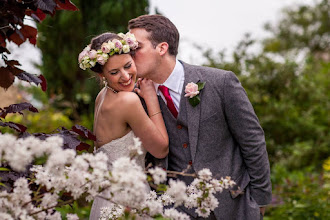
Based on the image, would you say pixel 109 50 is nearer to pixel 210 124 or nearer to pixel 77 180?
pixel 210 124

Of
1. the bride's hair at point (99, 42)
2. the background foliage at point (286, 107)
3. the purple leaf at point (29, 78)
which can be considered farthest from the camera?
the background foliage at point (286, 107)

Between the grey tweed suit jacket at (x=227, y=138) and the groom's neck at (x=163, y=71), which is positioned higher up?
the groom's neck at (x=163, y=71)

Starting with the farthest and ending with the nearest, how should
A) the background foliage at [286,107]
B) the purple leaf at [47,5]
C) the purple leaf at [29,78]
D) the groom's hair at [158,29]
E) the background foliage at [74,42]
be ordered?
the background foliage at [74,42] → the background foliage at [286,107] → the groom's hair at [158,29] → the purple leaf at [29,78] → the purple leaf at [47,5]

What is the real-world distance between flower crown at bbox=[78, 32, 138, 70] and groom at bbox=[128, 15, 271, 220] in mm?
122

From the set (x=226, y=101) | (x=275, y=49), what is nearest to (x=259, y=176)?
(x=226, y=101)

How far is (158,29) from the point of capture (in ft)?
8.36

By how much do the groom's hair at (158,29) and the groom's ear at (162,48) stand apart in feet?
0.07

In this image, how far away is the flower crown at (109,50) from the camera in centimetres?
232

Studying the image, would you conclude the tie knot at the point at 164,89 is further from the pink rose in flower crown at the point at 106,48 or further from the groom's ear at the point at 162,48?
the pink rose in flower crown at the point at 106,48

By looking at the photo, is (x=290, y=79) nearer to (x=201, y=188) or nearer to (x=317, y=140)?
(x=317, y=140)

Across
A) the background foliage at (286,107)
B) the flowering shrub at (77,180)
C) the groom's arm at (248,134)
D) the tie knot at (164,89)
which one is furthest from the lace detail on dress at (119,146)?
the background foliage at (286,107)

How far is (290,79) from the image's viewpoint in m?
6.91

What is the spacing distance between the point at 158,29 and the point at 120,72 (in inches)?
14.7

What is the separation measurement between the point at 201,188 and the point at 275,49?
68.1 ft
